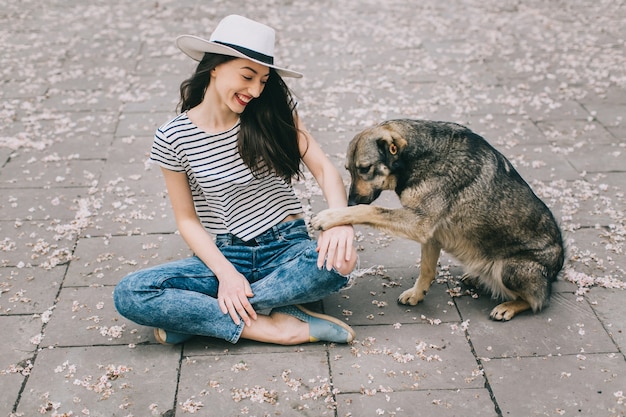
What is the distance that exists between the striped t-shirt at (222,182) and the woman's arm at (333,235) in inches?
10.2

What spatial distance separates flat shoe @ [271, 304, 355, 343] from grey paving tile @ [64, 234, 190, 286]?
4.27 feet

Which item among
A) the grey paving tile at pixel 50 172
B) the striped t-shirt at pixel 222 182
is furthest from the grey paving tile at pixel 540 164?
the grey paving tile at pixel 50 172

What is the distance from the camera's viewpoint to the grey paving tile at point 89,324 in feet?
13.0

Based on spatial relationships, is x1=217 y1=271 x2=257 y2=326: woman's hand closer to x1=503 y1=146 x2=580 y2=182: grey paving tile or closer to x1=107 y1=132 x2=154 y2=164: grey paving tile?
x1=107 y1=132 x2=154 y2=164: grey paving tile

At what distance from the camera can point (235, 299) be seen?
381 cm

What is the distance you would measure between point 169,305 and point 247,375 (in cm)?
57

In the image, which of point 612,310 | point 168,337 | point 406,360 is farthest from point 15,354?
point 612,310

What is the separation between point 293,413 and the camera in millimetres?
3426

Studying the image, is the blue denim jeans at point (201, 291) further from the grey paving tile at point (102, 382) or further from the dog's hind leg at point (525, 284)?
the dog's hind leg at point (525, 284)

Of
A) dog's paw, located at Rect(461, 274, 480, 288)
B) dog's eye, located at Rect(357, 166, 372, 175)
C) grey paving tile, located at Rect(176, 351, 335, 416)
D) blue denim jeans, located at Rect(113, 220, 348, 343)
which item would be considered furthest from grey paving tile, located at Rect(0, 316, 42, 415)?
dog's paw, located at Rect(461, 274, 480, 288)

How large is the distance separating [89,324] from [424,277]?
205 cm

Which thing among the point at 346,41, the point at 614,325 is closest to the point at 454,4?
the point at 346,41

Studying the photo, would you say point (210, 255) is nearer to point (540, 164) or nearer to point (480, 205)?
point (480, 205)

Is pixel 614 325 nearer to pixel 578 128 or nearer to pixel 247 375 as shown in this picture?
pixel 247 375
